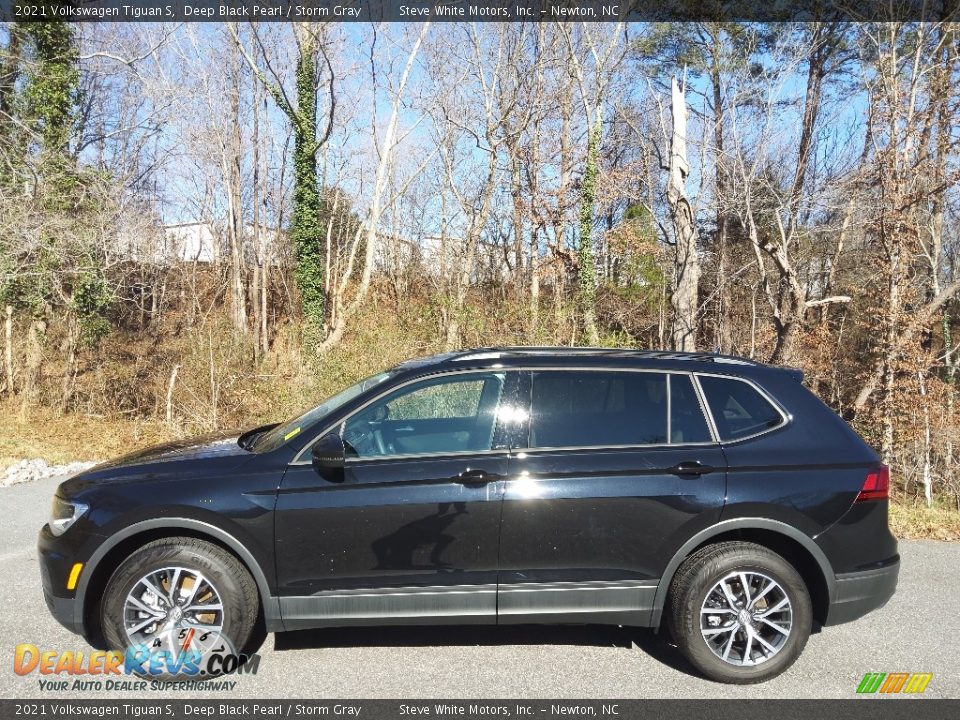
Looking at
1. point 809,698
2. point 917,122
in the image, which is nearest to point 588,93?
point 917,122

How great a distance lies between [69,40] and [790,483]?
2073cm

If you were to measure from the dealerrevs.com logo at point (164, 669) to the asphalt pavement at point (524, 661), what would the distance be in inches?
2.5


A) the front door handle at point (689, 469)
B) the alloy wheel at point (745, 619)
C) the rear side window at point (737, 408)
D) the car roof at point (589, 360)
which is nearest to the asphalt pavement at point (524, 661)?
the alloy wheel at point (745, 619)

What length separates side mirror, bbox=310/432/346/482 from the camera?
3.64 m

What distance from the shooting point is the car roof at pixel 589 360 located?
405 centimetres

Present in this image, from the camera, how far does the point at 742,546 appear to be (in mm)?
3795

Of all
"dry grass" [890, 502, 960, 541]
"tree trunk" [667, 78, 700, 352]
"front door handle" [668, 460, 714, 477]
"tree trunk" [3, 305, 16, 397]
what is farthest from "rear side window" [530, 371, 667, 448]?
"tree trunk" [3, 305, 16, 397]

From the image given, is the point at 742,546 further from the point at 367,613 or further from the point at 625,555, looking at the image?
the point at 367,613

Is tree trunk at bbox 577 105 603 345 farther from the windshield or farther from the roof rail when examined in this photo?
the windshield

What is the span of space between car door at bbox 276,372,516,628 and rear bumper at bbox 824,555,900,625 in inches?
73.9

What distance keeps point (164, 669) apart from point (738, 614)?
308cm

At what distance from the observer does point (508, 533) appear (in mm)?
3664

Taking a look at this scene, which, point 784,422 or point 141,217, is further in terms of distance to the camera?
point 141,217

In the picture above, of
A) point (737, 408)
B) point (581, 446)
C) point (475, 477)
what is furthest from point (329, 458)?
point (737, 408)
